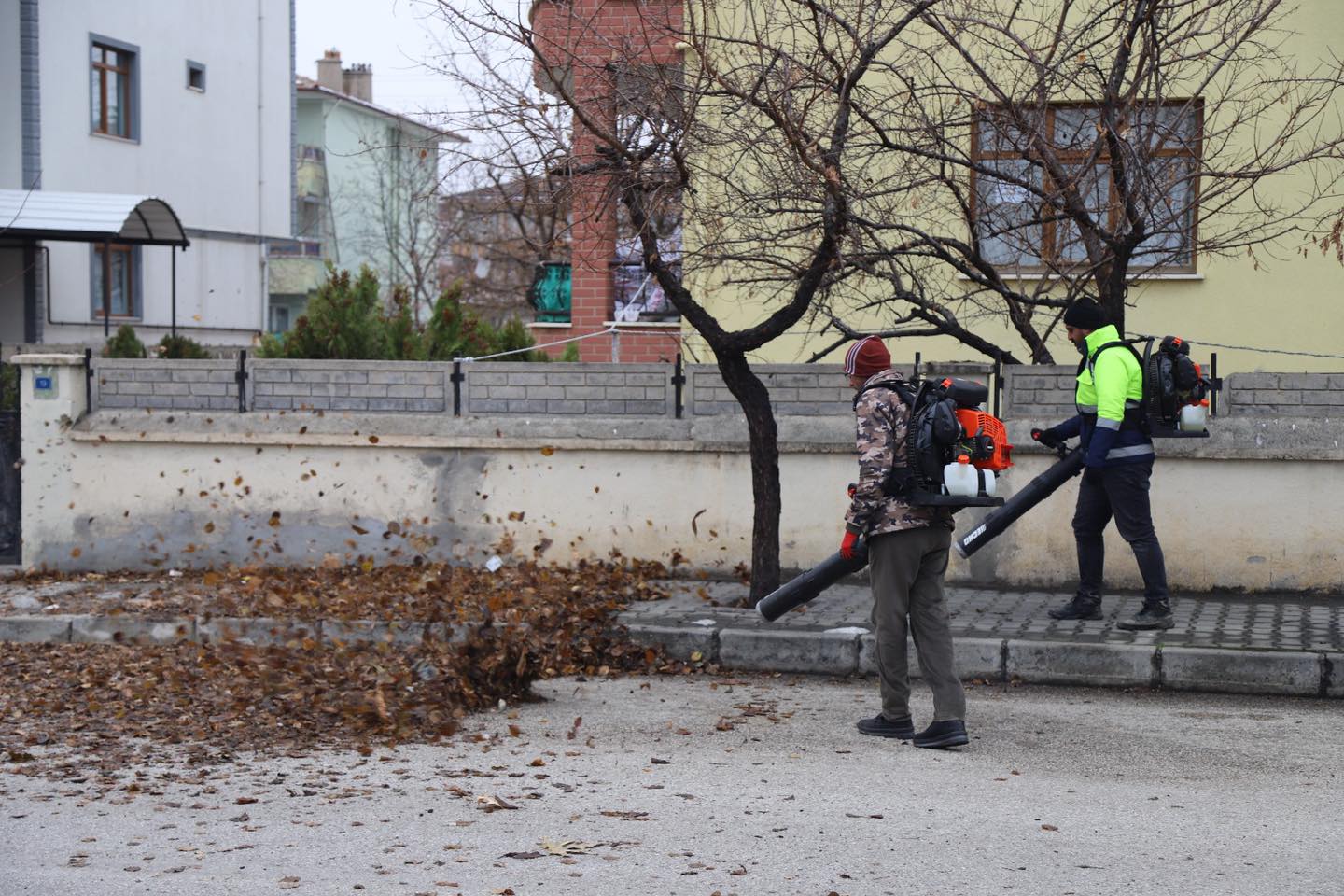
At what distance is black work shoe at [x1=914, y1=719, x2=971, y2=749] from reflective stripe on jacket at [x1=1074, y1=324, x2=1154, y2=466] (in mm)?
2389

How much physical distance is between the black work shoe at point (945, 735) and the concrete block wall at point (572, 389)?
4.60m

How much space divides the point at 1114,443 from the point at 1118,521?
466mm

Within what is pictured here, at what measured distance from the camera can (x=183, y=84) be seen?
30.5 metres

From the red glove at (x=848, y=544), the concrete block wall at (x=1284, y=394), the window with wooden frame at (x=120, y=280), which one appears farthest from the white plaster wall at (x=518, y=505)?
the window with wooden frame at (x=120, y=280)

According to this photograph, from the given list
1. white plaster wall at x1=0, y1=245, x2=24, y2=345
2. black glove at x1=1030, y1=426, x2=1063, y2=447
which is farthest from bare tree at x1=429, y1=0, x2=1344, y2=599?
white plaster wall at x1=0, y1=245, x2=24, y2=345

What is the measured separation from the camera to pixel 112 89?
94.1 ft

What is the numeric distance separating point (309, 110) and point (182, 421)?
4090 cm

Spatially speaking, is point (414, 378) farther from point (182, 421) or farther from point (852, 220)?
point (852, 220)

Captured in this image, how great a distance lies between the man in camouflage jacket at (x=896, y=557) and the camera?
6789mm

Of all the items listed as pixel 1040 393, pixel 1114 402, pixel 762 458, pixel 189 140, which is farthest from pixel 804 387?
pixel 189 140

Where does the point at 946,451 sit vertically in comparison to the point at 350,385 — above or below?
below

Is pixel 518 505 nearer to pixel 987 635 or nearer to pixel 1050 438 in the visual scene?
pixel 987 635

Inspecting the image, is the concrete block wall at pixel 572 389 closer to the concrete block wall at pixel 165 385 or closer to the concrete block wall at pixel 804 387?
the concrete block wall at pixel 804 387

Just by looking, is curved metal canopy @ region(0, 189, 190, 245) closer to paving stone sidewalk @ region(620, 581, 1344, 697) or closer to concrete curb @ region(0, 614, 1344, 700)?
concrete curb @ region(0, 614, 1344, 700)
